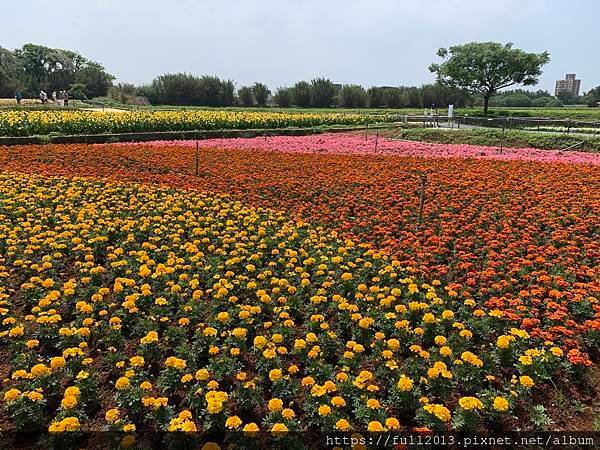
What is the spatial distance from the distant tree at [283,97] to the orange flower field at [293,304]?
180 feet

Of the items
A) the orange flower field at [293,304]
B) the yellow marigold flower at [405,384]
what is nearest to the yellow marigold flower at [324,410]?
the orange flower field at [293,304]

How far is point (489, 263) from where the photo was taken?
255 inches

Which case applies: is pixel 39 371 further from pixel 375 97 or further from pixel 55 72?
pixel 55 72

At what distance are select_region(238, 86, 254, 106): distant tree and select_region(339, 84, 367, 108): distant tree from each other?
40.3 feet

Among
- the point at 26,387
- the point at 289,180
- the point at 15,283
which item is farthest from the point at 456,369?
the point at 289,180

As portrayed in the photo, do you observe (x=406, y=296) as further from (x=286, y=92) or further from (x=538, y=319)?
(x=286, y=92)

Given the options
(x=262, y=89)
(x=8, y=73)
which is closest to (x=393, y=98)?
(x=262, y=89)

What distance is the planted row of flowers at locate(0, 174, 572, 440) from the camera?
3.70 metres

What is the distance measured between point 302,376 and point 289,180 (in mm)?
7700

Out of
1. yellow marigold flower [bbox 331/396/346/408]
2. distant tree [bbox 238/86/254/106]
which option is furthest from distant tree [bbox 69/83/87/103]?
yellow marigold flower [bbox 331/396/346/408]

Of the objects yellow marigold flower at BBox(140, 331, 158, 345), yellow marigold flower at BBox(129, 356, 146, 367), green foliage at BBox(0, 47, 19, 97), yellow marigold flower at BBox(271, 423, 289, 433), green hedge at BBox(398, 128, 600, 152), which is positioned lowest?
yellow marigold flower at BBox(271, 423, 289, 433)

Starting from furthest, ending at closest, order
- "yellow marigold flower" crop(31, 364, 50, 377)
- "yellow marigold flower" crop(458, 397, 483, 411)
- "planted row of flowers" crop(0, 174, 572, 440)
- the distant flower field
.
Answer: the distant flower field < "yellow marigold flower" crop(31, 364, 50, 377) < "planted row of flowers" crop(0, 174, 572, 440) < "yellow marigold flower" crop(458, 397, 483, 411)

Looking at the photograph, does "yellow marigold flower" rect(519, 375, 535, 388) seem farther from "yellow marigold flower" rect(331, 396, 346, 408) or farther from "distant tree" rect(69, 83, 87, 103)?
"distant tree" rect(69, 83, 87, 103)

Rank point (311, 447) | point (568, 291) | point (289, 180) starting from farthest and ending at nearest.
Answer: point (289, 180)
point (568, 291)
point (311, 447)
